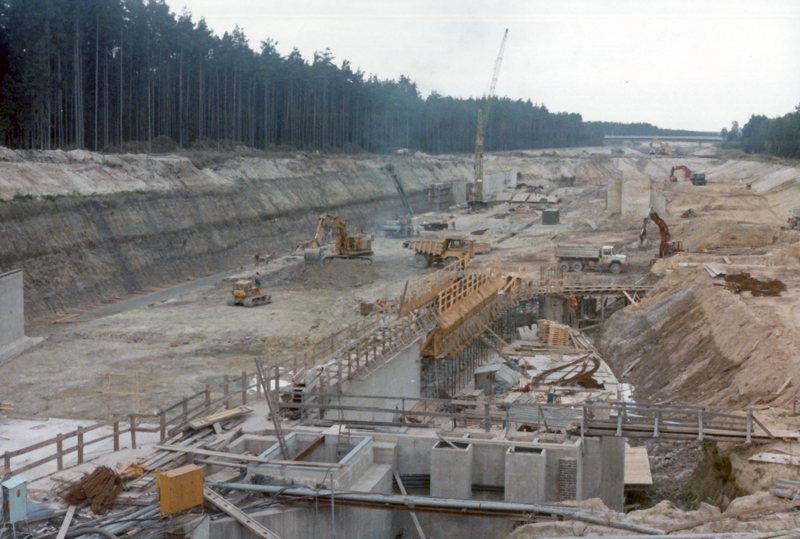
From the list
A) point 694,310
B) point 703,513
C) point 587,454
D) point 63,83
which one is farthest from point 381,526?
point 63,83

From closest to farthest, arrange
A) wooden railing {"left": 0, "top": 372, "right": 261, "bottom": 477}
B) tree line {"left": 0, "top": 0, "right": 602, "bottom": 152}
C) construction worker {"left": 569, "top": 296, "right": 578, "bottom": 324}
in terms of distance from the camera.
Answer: wooden railing {"left": 0, "top": 372, "right": 261, "bottom": 477} < construction worker {"left": 569, "top": 296, "right": 578, "bottom": 324} < tree line {"left": 0, "top": 0, "right": 602, "bottom": 152}

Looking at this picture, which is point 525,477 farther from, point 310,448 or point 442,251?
point 442,251

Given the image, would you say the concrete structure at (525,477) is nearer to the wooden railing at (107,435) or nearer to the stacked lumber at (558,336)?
the wooden railing at (107,435)

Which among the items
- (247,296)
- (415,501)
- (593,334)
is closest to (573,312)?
(593,334)

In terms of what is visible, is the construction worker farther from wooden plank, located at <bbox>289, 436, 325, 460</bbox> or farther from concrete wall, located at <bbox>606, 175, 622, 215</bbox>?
concrete wall, located at <bbox>606, 175, 622, 215</bbox>

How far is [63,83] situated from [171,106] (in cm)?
2204

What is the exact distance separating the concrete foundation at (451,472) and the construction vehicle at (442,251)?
33.5 m

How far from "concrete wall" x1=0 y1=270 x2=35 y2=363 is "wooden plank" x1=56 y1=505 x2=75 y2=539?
19.9 meters

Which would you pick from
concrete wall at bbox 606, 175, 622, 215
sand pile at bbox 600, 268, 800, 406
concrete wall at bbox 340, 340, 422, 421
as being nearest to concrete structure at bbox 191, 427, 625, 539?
concrete wall at bbox 340, 340, 422, 421

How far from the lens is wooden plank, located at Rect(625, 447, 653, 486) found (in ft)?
58.8

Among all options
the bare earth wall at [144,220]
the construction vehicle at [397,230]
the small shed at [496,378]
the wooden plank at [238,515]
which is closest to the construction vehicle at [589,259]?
the small shed at [496,378]

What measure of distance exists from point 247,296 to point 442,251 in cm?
1367

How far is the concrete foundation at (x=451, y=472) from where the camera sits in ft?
52.0

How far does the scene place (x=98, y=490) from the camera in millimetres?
13062
